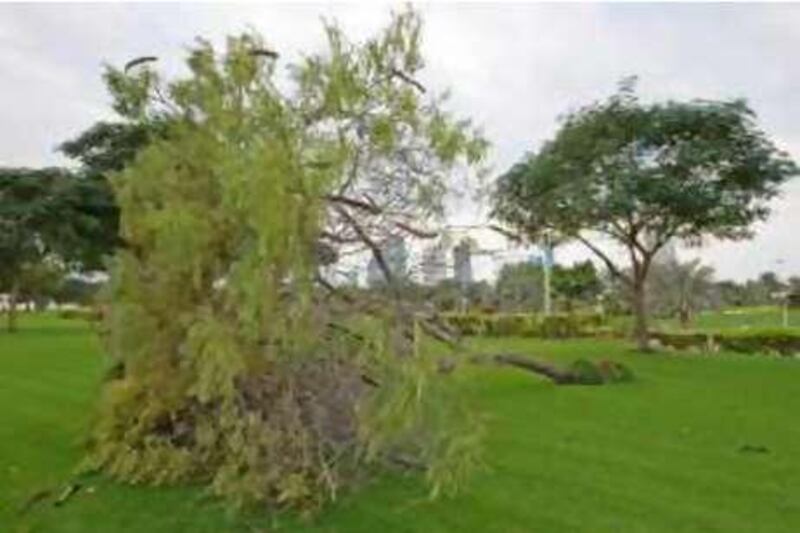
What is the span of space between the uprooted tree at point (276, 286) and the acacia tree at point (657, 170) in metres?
15.3

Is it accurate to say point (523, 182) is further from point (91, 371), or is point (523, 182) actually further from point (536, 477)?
point (536, 477)

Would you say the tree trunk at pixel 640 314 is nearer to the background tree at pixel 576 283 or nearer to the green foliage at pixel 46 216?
the green foliage at pixel 46 216

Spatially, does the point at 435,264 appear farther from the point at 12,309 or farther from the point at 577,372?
the point at 12,309

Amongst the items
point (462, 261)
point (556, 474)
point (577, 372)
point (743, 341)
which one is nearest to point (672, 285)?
point (743, 341)

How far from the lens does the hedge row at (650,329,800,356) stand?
29.6 metres

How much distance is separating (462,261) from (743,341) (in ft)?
75.5

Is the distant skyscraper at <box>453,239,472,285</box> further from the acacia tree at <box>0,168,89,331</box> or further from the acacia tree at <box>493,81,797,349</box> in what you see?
the acacia tree at <box>0,168,89,331</box>

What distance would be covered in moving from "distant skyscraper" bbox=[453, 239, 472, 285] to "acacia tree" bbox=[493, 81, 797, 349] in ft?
49.4

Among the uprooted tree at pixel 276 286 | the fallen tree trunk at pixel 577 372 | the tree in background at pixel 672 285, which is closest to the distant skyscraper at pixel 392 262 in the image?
the uprooted tree at pixel 276 286

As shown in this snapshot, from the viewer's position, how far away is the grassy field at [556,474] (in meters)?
8.25

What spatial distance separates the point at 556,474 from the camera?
32.6ft

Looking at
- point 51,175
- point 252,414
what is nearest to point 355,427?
point 252,414

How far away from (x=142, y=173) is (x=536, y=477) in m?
4.44

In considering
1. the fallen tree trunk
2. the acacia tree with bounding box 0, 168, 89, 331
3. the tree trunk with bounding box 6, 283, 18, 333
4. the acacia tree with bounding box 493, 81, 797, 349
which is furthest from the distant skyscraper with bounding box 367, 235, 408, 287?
the tree trunk with bounding box 6, 283, 18, 333
